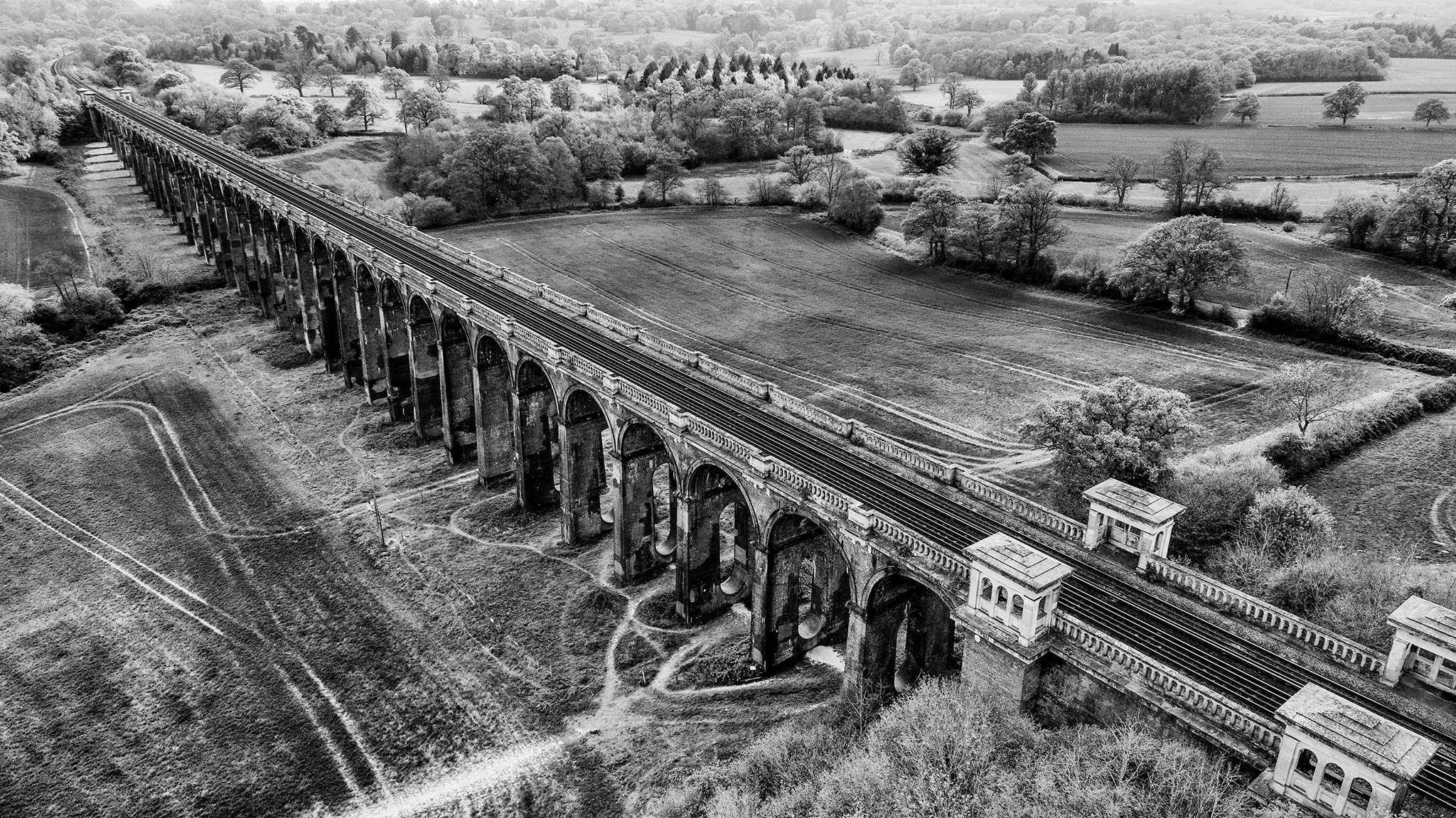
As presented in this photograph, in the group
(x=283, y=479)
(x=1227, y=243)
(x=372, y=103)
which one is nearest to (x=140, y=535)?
(x=283, y=479)

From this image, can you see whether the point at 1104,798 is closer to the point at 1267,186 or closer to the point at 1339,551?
the point at 1339,551

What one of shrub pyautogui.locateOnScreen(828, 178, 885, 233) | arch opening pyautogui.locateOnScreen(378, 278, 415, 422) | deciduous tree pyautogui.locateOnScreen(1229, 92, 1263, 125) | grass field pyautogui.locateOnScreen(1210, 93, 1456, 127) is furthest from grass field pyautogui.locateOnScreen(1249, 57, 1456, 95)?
arch opening pyautogui.locateOnScreen(378, 278, 415, 422)

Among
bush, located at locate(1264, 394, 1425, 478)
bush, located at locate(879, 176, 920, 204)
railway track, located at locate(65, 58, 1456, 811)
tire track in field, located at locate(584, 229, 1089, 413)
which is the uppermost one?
bush, located at locate(879, 176, 920, 204)

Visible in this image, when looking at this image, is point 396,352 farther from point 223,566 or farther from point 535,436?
point 223,566

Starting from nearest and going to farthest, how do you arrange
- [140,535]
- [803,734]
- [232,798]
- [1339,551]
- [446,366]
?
[803,734]
[232,798]
[1339,551]
[140,535]
[446,366]

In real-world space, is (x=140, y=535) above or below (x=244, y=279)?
below

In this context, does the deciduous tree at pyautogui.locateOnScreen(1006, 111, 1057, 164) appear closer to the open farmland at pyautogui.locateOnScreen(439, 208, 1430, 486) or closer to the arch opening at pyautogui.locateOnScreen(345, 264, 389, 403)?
the open farmland at pyautogui.locateOnScreen(439, 208, 1430, 486)

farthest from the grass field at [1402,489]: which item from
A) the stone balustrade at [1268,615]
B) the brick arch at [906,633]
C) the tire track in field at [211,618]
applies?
the tire track in field at [211,618]
